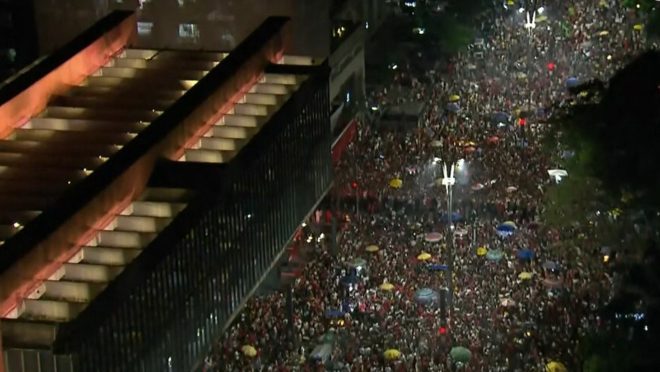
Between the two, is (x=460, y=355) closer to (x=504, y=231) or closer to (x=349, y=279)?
(x=349, y=279)

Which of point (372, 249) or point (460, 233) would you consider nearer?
point (372, 249)

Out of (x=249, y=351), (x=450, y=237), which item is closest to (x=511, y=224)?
(x=450, y=237)

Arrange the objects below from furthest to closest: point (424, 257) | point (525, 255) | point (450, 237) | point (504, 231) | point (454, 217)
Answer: point (454, 217) → point (504, 231) → point (424, 257) → point (450, 237) → point (525, 255)

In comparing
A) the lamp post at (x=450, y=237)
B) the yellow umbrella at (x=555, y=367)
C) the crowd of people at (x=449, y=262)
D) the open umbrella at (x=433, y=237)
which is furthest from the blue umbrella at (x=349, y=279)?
the yellow umbrella at (x=555, y=367)

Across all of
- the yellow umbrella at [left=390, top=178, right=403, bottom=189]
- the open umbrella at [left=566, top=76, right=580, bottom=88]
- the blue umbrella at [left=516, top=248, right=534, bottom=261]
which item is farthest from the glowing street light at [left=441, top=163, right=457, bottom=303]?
the open umbrella at [left=566, top=76, right=580, bottom=88]

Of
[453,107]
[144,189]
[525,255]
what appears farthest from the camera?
[453,107]

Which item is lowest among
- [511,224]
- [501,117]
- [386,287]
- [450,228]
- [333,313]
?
[333,313]

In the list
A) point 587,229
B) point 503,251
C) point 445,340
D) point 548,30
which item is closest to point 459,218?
point 503,251

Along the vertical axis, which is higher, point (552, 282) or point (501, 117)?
point (501, 117)
